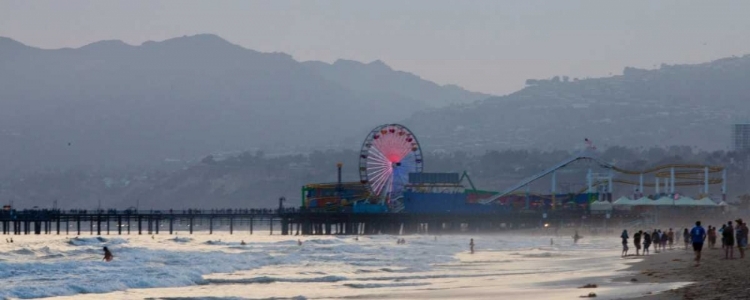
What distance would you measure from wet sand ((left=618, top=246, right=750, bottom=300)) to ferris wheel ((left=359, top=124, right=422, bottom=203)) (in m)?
91.7

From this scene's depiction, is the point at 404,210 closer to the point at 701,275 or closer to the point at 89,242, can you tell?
the point at 89,242

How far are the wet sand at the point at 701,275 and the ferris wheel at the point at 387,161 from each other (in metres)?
91.7

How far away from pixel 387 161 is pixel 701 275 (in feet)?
356

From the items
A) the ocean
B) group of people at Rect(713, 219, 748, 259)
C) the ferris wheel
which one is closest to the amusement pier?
the ferris wheel

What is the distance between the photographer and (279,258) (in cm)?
A: 6931

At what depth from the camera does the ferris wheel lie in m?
145

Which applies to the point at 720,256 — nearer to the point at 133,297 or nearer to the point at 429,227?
the point at 133,297

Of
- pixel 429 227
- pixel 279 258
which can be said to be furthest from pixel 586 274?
pixel 429 227

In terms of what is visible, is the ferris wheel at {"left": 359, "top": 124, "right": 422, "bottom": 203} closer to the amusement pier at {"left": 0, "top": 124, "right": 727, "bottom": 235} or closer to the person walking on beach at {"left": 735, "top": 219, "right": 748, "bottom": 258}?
the amusement pier at {"left": 0, "top": 124, "right": 727, "bottom": 235}

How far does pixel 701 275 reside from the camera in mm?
37594

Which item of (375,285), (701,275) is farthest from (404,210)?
(701,275)

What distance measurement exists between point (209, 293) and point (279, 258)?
26.3 metres

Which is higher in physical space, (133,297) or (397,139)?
(397,139)

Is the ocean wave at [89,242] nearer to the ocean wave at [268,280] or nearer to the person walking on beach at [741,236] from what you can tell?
the ocean wave at [268,280]
